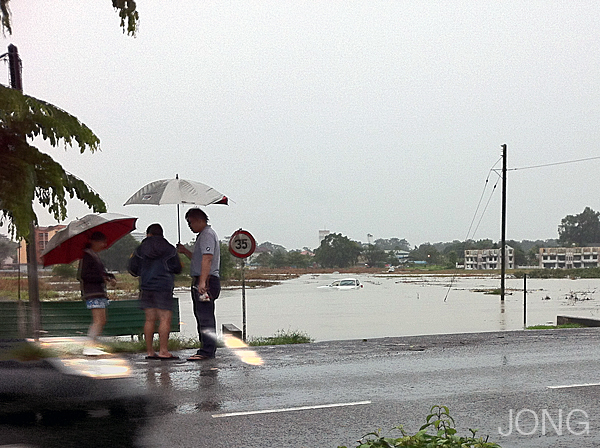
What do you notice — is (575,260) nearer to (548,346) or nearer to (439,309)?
(439,309)

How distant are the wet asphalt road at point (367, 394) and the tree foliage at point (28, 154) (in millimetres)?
2267

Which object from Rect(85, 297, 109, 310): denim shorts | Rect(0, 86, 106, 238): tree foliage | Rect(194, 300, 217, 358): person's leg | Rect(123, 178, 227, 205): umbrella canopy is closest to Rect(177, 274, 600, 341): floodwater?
Rect(123, 178, 227, 205): umbrella canopy

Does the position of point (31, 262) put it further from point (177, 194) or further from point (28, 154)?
point (28, 154)

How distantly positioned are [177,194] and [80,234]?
225cm

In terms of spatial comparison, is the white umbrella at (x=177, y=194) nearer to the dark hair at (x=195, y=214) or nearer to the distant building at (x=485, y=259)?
the dark hair at (x=195, y=214)

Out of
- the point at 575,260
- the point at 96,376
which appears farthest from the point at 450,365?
the point at 575,260

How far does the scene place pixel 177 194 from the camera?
10070 millimetres

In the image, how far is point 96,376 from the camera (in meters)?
8.00

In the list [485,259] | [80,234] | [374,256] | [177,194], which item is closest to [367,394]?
[177,194]

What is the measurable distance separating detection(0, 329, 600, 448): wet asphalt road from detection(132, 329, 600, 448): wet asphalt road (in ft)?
0.04

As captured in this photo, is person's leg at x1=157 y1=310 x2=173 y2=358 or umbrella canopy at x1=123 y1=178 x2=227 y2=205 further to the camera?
umbrella canopy at x1=123 y1=178 x2=227 y2=205

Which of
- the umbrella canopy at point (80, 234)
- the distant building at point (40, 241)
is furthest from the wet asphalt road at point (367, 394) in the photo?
the distant building at point (40, 241)

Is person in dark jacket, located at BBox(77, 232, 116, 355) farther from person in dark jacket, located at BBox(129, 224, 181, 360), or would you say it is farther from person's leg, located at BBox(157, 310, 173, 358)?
person's leg, located at BBox(157, 310, 173, 358)

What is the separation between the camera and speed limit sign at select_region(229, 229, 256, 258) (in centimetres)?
1433
